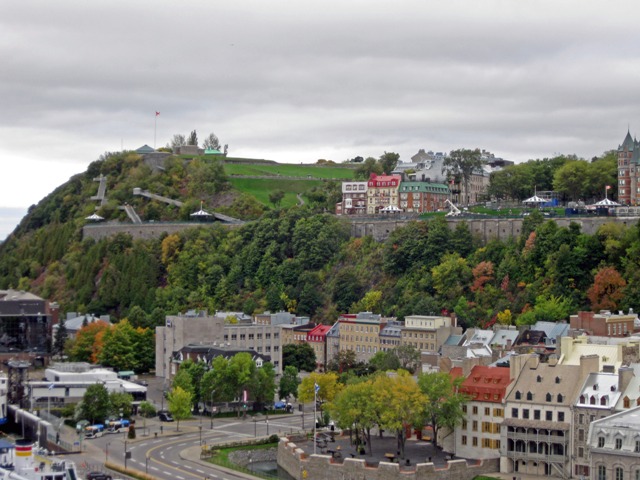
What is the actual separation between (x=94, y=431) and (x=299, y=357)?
108 feet

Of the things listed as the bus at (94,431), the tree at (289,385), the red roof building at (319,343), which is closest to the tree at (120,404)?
the bus at (94,431)

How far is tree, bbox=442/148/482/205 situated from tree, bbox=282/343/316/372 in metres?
56.4

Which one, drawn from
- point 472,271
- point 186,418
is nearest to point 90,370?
point 186,418

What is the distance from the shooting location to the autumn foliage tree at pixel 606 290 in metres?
116

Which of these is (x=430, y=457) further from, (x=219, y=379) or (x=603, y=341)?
(x=219, y=379)

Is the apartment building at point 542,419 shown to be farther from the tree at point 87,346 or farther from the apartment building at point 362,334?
the tree at point 87,346

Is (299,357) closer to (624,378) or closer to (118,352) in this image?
(118,352)

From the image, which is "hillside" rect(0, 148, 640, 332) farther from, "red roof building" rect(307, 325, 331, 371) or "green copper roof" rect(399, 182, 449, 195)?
"green copper roof" rect(399, 182, 449, 195)

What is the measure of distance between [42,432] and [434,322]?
4002 centimetres

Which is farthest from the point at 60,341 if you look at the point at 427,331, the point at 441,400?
the point at 441,400

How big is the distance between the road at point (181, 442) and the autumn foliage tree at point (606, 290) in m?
29.5

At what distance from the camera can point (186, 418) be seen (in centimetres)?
10194

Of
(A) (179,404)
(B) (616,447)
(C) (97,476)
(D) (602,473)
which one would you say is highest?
(B) (616,447)

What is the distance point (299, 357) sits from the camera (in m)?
126
